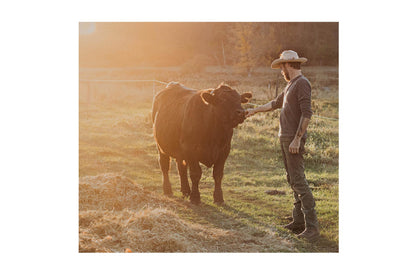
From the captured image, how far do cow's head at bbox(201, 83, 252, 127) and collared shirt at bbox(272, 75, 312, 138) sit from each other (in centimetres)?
82

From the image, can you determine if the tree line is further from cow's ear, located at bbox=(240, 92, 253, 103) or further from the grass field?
cow's ear, located at bbox=(240, 92, 253, 103)

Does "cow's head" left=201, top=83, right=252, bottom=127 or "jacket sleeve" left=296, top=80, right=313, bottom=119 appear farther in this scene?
"cow's head" left=201, top=83, right=252, bottom=127

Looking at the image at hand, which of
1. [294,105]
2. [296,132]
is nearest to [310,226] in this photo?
[296,132]

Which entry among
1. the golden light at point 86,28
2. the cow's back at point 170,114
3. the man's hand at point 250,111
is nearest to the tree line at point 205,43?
the golden light at point 86,28

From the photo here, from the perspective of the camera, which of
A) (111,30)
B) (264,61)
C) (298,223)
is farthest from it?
(264,61)

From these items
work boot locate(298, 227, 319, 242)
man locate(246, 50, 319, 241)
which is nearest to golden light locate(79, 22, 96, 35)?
man locate(246, 50, 319, 241)

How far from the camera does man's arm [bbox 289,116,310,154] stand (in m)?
5.52

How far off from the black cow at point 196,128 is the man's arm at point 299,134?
1.09m

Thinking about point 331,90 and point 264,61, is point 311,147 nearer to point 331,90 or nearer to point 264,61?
point 331,90

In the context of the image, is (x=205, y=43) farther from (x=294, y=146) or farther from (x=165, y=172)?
(x=294, y=146)

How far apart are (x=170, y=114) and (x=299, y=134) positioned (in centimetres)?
304

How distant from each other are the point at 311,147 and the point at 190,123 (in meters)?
2.90

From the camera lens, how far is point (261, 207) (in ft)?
24.5
